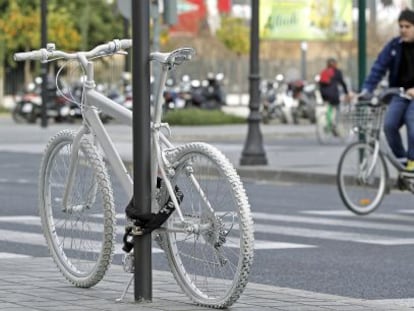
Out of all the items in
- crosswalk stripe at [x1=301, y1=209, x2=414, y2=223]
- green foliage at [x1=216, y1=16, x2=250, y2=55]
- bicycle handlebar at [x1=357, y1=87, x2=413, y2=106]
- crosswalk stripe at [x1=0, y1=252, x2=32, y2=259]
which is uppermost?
green foliage at [x1=216, y1=16, x2=250, y2=55]

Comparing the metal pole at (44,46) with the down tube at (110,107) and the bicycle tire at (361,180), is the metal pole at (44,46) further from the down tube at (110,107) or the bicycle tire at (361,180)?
the down tube at (110,107)

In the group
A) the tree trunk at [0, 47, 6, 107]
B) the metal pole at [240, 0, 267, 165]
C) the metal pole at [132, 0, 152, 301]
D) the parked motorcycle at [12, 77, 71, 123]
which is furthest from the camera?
the tree trunk at [0, 47, 6, 107]

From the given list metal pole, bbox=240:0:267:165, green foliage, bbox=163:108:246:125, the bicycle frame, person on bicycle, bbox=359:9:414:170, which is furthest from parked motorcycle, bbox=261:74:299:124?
the bicycle frame

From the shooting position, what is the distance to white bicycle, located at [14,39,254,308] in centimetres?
726

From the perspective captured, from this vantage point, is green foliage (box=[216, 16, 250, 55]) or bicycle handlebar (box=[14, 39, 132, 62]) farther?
green foliage (box=[216, 16, 250, 55])

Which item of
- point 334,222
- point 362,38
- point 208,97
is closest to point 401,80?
point 334,222

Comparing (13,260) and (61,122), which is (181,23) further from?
(13,260)

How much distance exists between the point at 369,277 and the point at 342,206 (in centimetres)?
618

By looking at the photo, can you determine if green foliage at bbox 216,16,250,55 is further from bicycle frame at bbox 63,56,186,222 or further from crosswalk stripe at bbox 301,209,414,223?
bicycle frame at bbox 63,56,186,222

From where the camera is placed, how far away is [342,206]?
51.9 ft

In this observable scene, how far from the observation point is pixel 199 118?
40.1 metres

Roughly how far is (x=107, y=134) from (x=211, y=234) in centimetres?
117

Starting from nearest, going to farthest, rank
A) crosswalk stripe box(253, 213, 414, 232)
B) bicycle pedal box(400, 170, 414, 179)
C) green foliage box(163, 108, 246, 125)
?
crosswalk stripe box(253, 213, 414, 232)
bicycle pedal box(400, 170, 414, 179)
green foliage box(163, 108, 246, 125)

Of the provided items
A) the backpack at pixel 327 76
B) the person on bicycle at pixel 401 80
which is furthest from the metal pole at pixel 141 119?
the backpack at pixel 327 76
